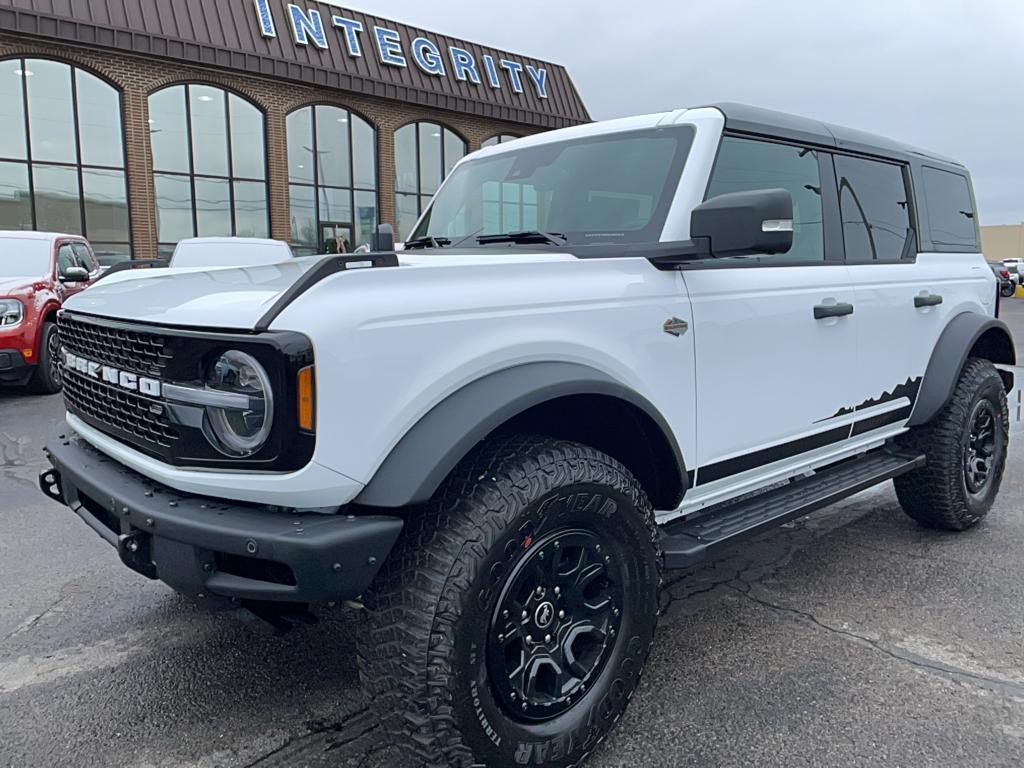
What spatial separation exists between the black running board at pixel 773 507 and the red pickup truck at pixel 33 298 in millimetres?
7212

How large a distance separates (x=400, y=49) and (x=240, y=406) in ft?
71.7

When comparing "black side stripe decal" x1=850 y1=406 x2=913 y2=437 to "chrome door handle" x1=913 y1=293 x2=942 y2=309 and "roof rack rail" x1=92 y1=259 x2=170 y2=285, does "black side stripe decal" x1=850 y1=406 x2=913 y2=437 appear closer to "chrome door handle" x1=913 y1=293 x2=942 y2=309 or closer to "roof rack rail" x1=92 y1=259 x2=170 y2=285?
"chrome door handle" x1=913 y1=293 x2=942 y2=309

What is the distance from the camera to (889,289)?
379 cm

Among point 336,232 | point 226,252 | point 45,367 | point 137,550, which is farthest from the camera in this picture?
point 336,232

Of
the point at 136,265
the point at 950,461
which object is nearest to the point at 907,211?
the point at 950,461

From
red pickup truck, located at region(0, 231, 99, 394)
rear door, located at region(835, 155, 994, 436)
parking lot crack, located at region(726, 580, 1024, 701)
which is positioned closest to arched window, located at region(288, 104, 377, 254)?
red pickup truck, located at region(0, 231, 99, 394)

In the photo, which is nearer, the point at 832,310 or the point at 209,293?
the point at 209,293

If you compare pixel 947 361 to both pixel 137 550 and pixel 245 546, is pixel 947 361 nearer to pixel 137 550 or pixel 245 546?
pixel 245 546

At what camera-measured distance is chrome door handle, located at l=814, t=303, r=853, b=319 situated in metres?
3.32

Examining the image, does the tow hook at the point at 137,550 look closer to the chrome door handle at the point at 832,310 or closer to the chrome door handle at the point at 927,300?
the chrome door handle at the point at 832,310

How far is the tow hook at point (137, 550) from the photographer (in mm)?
2160

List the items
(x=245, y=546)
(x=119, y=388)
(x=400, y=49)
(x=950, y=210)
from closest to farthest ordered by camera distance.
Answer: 1. (x=245, y=546)
2. (x=119, y=388)
3. (x=950, y=210)
4. (x=400, y=49)

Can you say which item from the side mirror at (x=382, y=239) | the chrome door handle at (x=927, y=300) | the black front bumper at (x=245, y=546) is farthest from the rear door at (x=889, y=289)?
the black front bumper at (x=245, y=546)

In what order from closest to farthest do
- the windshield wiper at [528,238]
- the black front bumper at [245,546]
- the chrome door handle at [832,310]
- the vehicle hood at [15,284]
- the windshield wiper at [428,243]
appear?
1. the black front bumper at [245,546]
2. the windshield wiper at [528,238]
3. the chrome door handle at [832,310]
4. the windshield wiper at [428,243]
5. the vehicle hood at [15,284]
